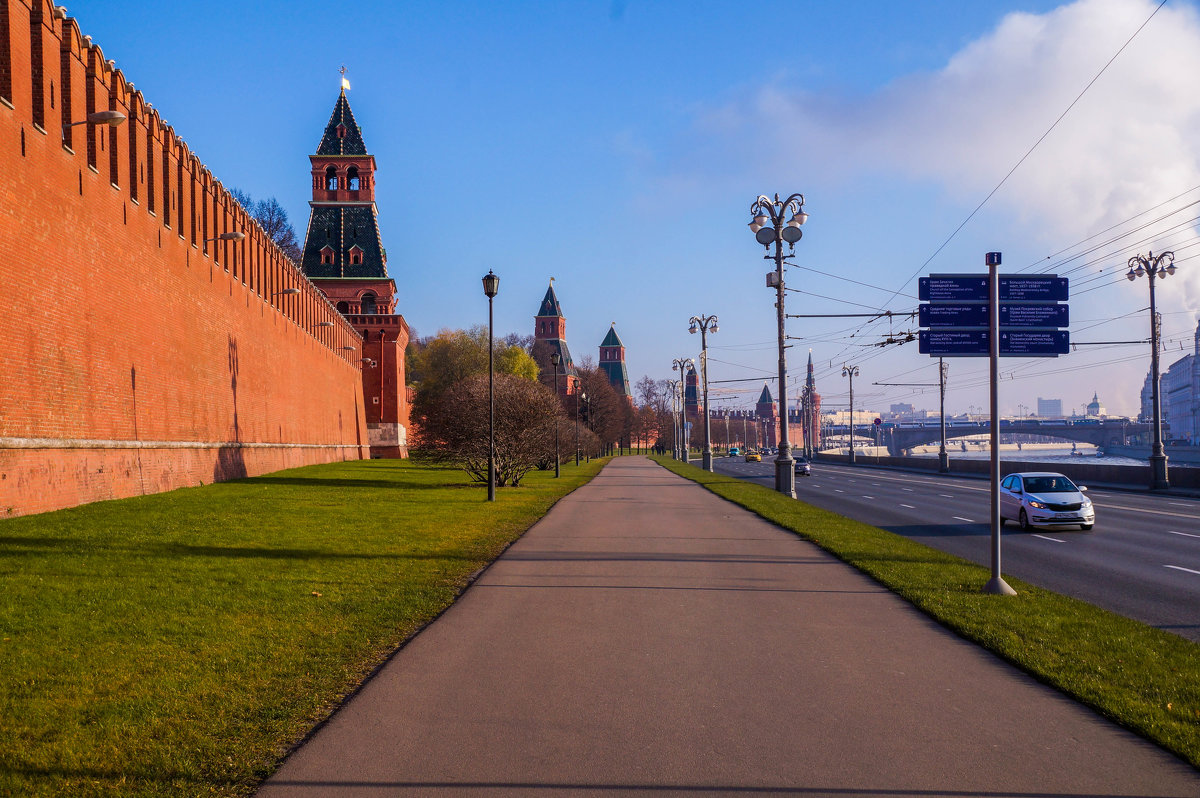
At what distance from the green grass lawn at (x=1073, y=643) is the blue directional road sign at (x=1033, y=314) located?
3.66 metres

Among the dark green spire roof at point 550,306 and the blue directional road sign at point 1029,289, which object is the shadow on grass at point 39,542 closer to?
the blue directional road sign at point 1029,289

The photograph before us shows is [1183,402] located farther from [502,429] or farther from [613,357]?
[502,429]

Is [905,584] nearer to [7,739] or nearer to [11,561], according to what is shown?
[7,739]

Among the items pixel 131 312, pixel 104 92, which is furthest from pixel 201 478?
pixel 104 92

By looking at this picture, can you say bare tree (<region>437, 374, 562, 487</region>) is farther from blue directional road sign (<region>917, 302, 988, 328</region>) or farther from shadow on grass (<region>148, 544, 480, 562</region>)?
blue directional road sign (<region>917, 302, 988, 328</region>)

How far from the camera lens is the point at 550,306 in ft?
540

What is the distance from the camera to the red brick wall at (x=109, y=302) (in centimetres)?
1730

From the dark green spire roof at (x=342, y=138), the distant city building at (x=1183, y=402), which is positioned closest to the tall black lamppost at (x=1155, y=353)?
the dark green spire roof at (x=342, y=138)

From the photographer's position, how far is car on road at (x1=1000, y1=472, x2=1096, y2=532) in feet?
67.6

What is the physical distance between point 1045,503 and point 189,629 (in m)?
18.4

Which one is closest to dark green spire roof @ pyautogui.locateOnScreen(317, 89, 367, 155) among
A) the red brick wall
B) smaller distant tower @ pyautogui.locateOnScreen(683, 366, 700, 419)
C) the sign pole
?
the red brick wall

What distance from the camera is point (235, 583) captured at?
1098cm

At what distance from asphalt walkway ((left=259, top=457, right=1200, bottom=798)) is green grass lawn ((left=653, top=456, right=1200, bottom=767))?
0.21 m

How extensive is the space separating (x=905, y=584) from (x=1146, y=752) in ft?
20.6
